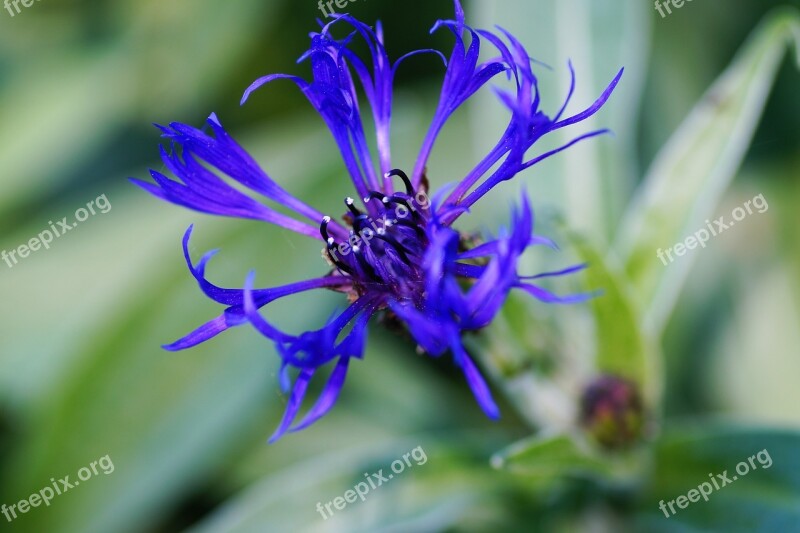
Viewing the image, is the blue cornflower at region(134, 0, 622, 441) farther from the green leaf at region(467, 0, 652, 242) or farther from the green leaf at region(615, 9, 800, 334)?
the green leaf at region(467, 0, 652, 242)

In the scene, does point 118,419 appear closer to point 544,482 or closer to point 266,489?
point 266,489

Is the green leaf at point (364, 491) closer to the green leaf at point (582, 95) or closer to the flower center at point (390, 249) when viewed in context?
the green leaf at point (582, 95)

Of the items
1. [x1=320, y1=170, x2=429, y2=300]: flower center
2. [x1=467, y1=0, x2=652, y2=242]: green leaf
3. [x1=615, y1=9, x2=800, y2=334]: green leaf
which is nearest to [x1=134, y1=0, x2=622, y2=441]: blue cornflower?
[x1=320, y1=170, x2=429, y2=300]: flower center

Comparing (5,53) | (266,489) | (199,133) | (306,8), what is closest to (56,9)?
(5,53)

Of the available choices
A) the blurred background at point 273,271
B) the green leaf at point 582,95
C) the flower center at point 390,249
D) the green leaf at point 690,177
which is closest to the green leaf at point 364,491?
the blurred background at point 273,271

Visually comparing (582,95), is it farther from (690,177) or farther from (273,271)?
(273,271)
